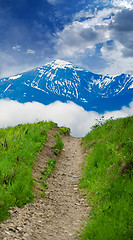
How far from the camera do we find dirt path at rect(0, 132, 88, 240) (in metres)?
5.08

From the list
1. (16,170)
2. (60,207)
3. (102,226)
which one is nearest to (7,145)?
(16,170)

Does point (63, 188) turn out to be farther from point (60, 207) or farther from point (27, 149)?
point (27, 149)

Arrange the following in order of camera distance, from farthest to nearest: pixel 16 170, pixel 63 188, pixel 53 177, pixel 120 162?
pixel 53 177 → pixel 63 188 → pixel 120 162 → pixel 16 170

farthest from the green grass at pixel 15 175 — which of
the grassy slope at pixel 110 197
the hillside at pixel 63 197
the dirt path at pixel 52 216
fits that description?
the grassy slope at pixel 110 197

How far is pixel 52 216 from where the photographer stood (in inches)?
258

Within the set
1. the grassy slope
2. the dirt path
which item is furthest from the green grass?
the grassy slope

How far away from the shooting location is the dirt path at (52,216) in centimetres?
508

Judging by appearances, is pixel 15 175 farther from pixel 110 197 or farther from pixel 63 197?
pixel 110 197

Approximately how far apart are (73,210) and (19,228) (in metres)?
2.71

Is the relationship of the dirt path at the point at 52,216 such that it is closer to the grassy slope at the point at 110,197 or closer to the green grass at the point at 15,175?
the green grass at the point at 15,175

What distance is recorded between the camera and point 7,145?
10.5 m

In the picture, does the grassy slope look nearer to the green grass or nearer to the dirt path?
the dirt path

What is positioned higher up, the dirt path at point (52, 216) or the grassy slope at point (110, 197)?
the grassy slope at point (110, 197)

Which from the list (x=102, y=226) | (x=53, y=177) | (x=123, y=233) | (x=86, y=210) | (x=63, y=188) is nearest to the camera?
(x=123, y=233)
